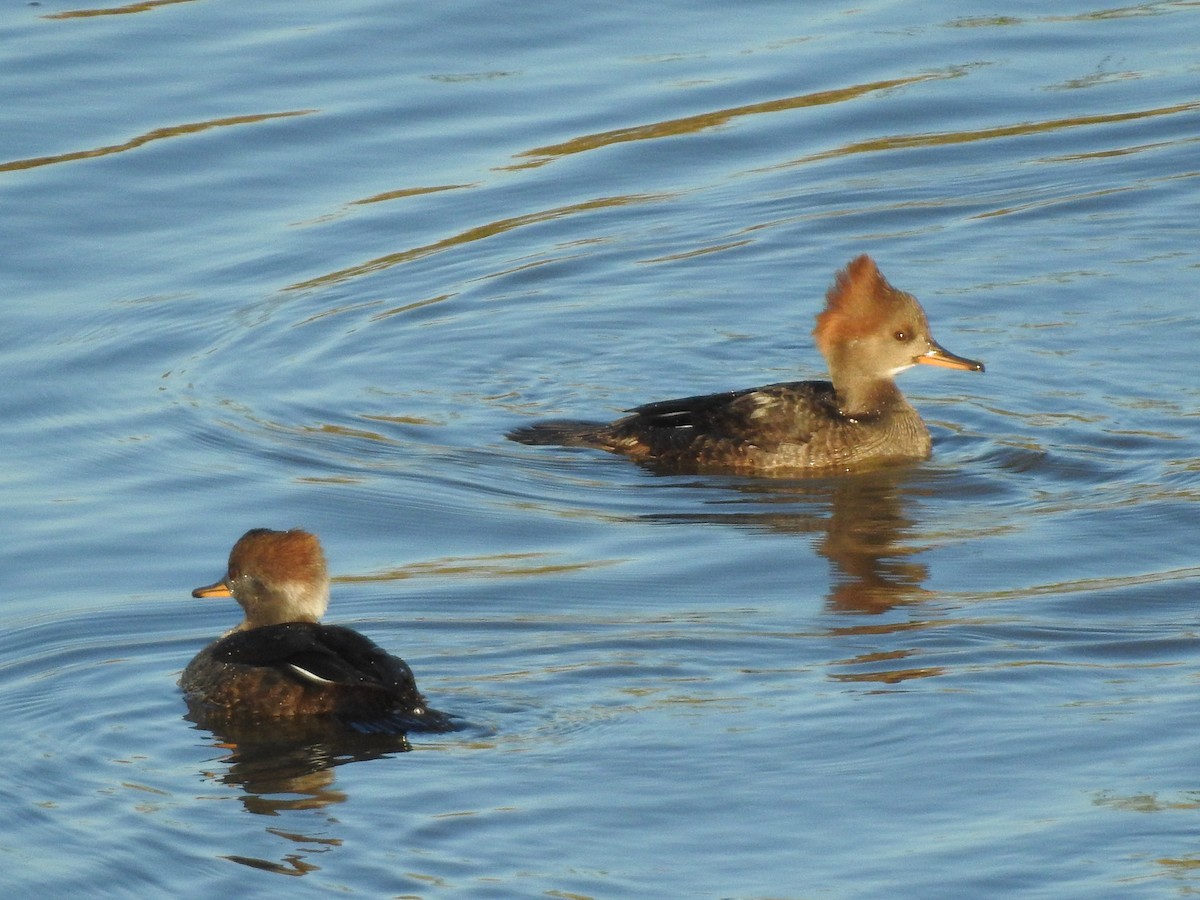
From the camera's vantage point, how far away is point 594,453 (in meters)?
11.3

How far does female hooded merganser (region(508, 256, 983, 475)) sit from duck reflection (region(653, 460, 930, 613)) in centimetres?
18

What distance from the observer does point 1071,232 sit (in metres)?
14.1

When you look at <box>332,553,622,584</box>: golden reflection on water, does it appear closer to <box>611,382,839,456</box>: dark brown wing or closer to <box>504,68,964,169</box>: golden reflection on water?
<box>611,382,839,456</box>: dark brown wing

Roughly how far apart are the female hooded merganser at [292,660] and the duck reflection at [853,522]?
2083 millimetres

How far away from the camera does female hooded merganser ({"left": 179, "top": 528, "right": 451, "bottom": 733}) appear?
7.77 meters

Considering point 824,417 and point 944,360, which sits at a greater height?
point 944,360

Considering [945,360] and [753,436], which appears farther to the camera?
[945,360]

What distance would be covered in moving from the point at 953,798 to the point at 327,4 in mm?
12621

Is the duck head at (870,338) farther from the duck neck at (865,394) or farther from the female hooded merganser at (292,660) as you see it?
the female hooded merganser at (292,660)

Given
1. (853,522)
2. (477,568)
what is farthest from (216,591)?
(853,522)

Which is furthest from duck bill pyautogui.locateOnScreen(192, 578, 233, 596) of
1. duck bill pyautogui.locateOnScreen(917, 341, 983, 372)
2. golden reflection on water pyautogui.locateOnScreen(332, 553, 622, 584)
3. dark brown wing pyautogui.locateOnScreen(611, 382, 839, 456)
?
duck bill pyautogui.locateOnScreen(917, 341, 983, 372)

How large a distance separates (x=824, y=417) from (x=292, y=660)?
4224 millimetres

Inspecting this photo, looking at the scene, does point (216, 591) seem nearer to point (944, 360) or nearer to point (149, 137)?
point (944, 360)

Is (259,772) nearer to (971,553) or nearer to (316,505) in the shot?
(316,505)
